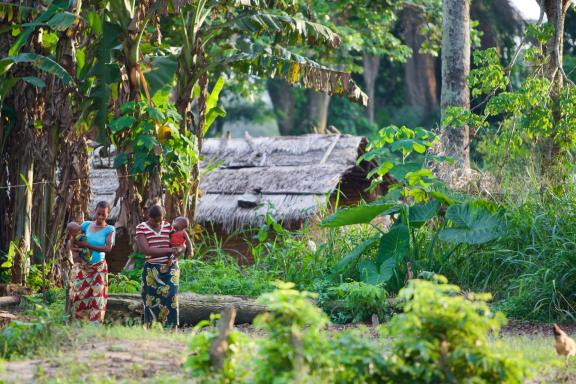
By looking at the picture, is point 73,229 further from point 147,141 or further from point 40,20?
point 40,20

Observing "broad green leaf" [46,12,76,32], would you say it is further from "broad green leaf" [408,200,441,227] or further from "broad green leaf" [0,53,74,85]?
"broad green leaf" [408,200,441,227]

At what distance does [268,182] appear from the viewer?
Result: 15.3m

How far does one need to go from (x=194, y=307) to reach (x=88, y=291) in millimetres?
1418

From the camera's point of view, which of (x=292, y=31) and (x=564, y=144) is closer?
(x=564, y=144)

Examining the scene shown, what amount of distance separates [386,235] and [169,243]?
3.14m

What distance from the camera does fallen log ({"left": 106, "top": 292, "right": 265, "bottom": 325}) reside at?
9.80 m

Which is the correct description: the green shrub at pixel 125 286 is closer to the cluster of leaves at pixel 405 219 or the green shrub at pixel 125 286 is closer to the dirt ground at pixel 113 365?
the cluster of leaves at pixel 405 219

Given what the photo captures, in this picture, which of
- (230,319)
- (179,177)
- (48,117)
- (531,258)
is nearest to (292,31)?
(179,177)

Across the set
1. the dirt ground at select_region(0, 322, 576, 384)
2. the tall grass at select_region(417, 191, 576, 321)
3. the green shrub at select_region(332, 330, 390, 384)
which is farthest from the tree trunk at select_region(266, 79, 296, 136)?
the green shrub at select_region(332, 330, 390, 384)

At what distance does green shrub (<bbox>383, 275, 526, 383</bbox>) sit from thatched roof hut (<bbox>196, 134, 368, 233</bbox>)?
7.94 metres

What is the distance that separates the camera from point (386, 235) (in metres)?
11.1

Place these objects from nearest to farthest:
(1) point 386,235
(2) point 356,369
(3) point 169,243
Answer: (2) point 356,369
(3) point 169,243
(1) point 386,235

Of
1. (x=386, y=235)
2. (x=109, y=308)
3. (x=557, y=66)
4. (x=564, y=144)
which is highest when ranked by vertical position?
(x=557, y=66)

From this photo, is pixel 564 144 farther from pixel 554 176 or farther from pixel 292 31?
pixel 292 31
